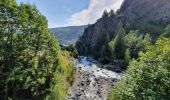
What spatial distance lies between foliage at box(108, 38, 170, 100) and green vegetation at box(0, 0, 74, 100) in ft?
64.3

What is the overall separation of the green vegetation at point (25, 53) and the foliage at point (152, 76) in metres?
19.6

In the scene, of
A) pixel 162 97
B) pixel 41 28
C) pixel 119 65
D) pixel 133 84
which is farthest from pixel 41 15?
pixel 119 65

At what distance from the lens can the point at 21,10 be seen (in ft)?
166

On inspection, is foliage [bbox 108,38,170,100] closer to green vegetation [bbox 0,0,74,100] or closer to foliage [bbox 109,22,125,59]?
green vegetation [bbox 0,0,74,100]

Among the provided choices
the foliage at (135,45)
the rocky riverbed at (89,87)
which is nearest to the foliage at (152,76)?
the rocky riverbed at (89,87)

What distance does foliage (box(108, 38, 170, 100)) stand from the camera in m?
34.6

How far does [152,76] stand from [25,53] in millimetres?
24566

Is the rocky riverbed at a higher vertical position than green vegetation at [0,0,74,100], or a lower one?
lower

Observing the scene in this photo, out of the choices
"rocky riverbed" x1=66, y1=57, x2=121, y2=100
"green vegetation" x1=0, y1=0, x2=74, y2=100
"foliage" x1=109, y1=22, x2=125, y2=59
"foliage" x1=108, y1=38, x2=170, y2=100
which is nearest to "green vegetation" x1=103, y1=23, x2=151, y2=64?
"foliage" x1=109, y1=22, x2=125, y2=59

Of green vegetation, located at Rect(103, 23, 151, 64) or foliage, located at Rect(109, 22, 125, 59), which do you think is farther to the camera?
foliage, located at Rect(109, 22, 125, 59)

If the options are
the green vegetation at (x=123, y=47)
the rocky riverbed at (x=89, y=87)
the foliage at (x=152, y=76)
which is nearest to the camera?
the foliage at (x=152, y=76)

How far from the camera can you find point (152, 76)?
35656mm

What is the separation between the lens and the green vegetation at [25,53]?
48.8 meters

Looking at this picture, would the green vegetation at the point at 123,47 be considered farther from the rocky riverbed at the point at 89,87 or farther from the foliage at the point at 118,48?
the rocky riverbed at the point at 89,87
